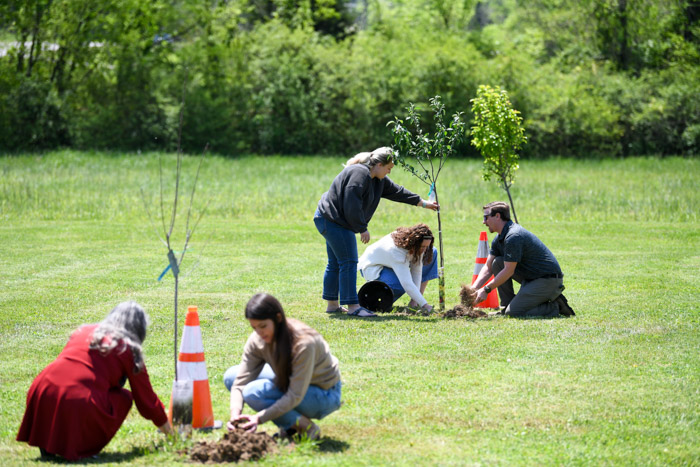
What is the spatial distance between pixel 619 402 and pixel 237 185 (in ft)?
70.6

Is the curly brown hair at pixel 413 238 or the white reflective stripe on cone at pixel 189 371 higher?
the curly brown hair at pixel 413 238

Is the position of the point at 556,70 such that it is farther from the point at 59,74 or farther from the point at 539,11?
the point at 59,74

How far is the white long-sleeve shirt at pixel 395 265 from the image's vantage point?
9.90 metres

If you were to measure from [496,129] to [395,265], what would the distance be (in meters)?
3.02

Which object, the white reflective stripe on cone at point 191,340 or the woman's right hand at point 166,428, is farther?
the white reflective stripe on cone at point 191,340

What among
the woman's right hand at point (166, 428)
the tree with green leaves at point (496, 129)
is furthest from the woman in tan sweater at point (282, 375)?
the tree with green leaves at point (496, 129)

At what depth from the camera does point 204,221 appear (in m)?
20.5

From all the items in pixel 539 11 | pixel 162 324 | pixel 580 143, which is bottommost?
pixel 162 324

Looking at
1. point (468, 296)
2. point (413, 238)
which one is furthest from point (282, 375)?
point (468, 296)

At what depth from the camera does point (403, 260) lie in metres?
9.93

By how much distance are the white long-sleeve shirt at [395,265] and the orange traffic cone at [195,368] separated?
14.0ft

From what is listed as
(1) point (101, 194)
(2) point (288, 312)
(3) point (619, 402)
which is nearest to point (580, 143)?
(1) point (101, 194)

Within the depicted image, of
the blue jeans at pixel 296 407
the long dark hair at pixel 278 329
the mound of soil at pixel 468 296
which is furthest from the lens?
the mound of soil at pixel 468 296

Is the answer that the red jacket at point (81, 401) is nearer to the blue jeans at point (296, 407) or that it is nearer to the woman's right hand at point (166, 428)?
the woman's right hand at point (166, 428)
